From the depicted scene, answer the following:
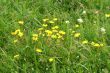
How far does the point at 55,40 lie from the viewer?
11.9ft

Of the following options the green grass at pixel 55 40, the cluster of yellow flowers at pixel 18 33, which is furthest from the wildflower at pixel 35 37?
the cluster of yellow flowers at pixel 18 33

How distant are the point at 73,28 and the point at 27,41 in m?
0.63

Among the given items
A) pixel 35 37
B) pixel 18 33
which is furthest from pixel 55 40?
pixel 18 33

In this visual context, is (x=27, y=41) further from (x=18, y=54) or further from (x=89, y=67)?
(x=89, y=67)

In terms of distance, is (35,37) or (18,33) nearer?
(35,37)

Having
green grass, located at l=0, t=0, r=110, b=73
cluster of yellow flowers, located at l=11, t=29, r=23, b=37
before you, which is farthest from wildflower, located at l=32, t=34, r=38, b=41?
cluster of yellow flowers, located at l=11, t=29, r=23, b=37

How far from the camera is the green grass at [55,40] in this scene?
331 cm

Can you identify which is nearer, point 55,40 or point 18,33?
point 55,40

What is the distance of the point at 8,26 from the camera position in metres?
3.93

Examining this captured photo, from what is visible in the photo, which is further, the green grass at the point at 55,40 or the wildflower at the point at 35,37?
the wildflower at the point at 35,37

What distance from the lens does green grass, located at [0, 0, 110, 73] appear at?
3312mm

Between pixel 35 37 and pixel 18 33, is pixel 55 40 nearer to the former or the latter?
pixel 35 37

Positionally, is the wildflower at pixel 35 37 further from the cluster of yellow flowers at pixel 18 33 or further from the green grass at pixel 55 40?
the cluster of yellow flowers at pixel 18 33

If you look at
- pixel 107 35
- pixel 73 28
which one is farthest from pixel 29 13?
pixel 107 35
